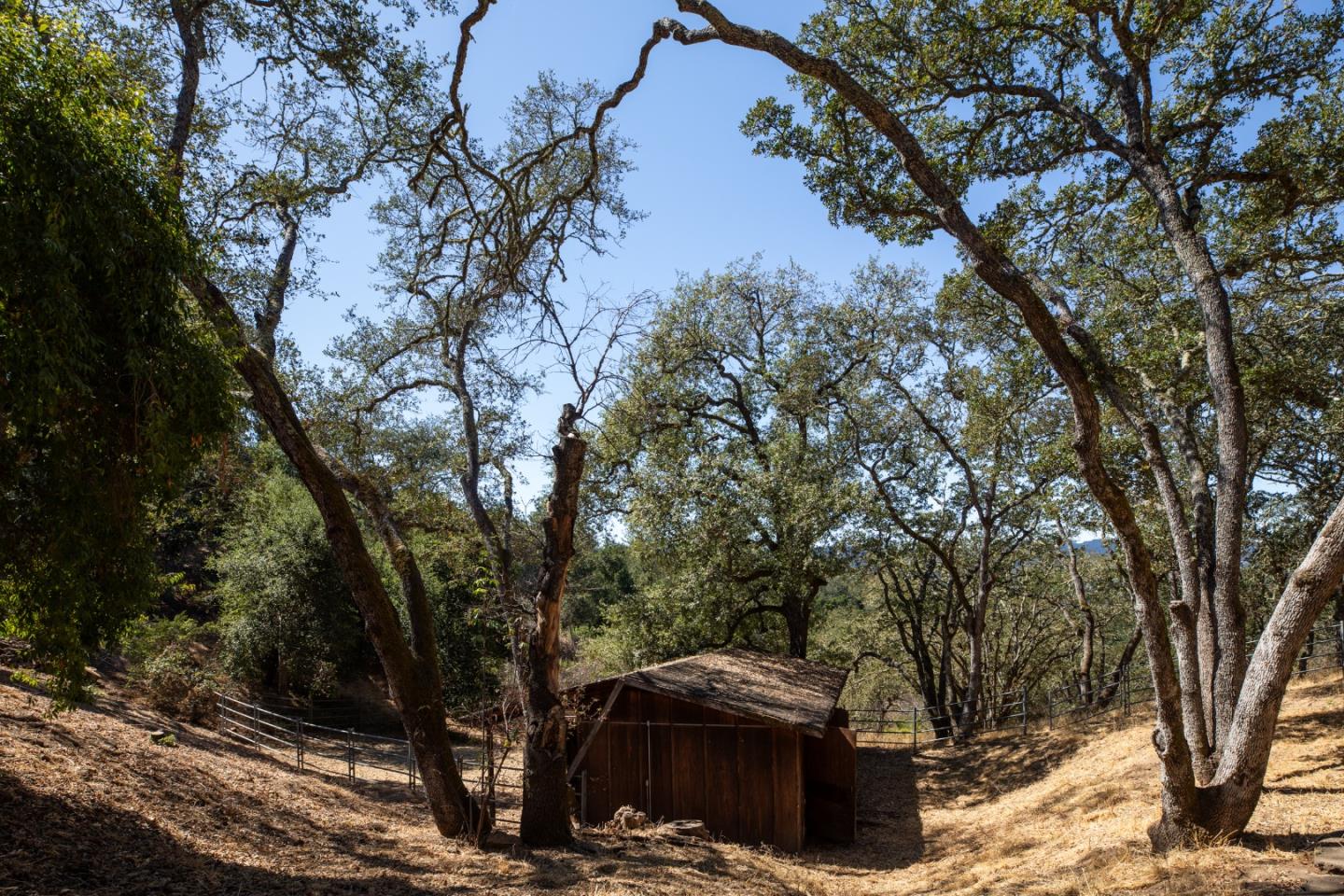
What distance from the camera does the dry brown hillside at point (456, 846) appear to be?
636cm

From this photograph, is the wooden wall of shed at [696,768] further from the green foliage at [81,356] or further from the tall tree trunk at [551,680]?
the green foliage at [81,356]

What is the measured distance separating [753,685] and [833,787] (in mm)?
2174

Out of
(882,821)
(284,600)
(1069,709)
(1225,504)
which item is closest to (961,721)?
(1069,709)

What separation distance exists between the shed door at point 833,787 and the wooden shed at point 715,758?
0.05 feet

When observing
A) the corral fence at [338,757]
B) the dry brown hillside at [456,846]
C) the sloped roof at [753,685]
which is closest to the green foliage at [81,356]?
the dry brown hillside at [456,846]

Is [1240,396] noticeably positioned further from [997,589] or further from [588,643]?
[588,643]

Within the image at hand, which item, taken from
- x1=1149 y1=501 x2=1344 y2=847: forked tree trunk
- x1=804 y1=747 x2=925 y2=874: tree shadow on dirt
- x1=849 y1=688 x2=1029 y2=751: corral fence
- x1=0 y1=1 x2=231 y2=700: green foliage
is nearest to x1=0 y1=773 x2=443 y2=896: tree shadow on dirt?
x1=0 y1=1 x2=231 y2=700: green foliage

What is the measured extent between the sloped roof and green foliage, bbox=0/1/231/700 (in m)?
8.03

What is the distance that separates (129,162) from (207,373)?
1498 millimetres

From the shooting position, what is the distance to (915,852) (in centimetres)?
1177

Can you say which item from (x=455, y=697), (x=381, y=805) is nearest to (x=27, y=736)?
(x=381, y=805)

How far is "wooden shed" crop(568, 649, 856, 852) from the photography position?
39.8 feet

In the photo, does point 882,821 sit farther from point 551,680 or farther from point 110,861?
point 110,861

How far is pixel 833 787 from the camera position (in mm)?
13375
